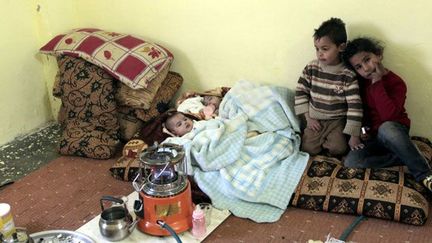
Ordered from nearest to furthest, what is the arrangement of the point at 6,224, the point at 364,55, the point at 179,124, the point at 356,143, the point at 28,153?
1. the point at 6,224
2. the point at 364,55
3. the point at 356,143
4. the point at 179,124
5. the point at 28,153

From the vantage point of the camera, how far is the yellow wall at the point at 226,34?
84.9 inches

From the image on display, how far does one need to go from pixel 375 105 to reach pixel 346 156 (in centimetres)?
27

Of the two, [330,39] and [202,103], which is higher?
[330,39]

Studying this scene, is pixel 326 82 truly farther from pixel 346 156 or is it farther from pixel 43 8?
pixel 43 8

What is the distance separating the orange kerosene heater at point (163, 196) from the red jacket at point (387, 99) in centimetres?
91

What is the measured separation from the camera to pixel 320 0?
7.29ft

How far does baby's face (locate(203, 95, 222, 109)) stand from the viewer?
249cm

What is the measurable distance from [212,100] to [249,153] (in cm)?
46

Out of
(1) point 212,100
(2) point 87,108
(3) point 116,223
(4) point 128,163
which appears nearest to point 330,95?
(1) point 212,100

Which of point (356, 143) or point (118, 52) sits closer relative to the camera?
point (356, 143)

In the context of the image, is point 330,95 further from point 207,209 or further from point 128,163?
point 128,163

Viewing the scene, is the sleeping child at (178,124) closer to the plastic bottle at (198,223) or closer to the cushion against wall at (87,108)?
the cushion against wall at (87,108)

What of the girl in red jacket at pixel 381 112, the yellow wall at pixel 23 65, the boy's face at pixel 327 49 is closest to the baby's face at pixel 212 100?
the boy's face at pixel 327 49

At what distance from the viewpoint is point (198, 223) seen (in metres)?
1.80
